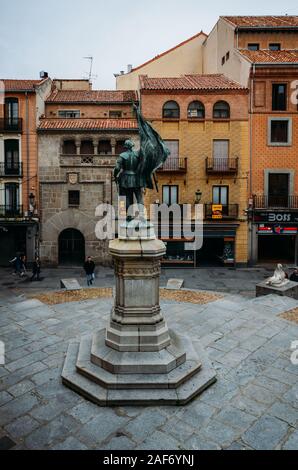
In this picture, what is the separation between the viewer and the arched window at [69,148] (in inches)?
931

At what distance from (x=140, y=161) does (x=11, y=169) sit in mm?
18880

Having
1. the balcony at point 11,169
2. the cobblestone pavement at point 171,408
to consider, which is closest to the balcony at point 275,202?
the cobblestone pavement at point 171,408

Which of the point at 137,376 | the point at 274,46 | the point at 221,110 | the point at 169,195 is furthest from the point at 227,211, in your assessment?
the point at 137,376

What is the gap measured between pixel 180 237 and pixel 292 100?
467 inches

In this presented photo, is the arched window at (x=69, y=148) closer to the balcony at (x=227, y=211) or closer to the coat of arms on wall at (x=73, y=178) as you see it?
the coat of arms on wall at (x=73, y=178)

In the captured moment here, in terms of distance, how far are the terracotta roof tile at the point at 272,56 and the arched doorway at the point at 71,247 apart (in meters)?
16.6

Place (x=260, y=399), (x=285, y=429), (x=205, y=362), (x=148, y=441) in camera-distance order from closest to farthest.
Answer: (x=148, y=441) → (x=285, y=429) → (x=260, y=399) → (x=205, y=362)

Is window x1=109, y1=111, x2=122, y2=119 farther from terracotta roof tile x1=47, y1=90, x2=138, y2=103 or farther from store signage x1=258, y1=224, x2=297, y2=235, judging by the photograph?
store signage x1=258, y1=224, x2=297, y2=235

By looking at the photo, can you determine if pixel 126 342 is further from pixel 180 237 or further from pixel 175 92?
pixel 175 92

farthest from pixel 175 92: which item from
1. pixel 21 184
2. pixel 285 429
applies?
pixel 285 429

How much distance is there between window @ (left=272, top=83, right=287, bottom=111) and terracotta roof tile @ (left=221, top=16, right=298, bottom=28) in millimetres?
6692

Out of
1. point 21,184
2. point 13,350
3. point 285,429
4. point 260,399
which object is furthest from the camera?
point 21,184

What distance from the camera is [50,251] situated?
23.8 meters

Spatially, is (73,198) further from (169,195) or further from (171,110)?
(171,110)
